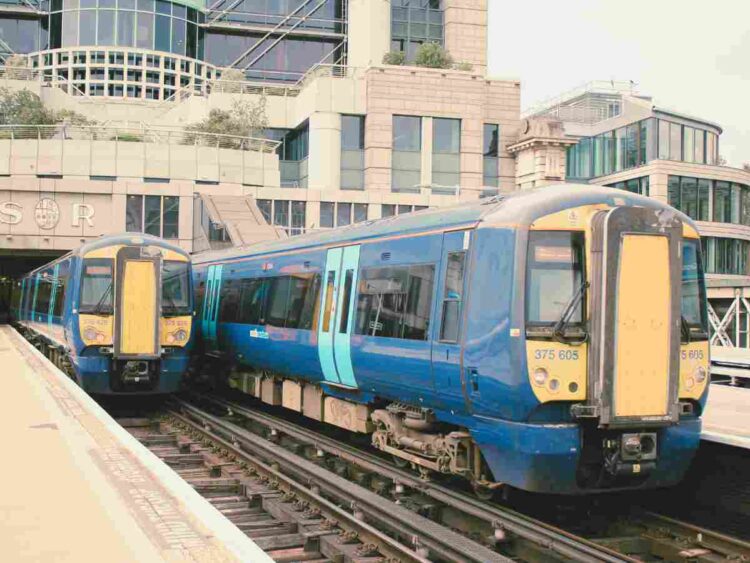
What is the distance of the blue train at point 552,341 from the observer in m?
8.52

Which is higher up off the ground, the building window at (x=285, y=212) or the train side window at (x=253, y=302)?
the building window at (x=285, y=212)

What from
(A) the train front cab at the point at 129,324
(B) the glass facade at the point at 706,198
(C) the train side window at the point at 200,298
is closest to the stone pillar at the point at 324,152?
(B) the glass facade at the point at 706,198

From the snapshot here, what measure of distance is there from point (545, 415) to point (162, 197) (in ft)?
102

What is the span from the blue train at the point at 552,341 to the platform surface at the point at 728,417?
1.92ft

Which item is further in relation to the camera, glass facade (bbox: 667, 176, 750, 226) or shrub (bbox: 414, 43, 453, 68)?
glass facade (bbox: 667, 176, 750, 226)

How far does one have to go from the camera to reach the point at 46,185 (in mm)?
36000

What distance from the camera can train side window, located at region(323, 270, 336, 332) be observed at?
12.8 m

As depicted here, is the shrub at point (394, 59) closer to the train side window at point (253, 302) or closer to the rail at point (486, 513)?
the train side window at point (253, 302)

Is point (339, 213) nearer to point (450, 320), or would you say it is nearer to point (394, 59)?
point (394, 59)

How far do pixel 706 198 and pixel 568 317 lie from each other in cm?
5406

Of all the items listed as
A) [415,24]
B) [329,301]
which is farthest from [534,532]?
[415,24]

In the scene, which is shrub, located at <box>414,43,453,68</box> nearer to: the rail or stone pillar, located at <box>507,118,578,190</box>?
stone pillar, located at <box>507,118,578,190</box>

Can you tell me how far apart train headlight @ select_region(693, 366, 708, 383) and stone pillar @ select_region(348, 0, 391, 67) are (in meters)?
55.9

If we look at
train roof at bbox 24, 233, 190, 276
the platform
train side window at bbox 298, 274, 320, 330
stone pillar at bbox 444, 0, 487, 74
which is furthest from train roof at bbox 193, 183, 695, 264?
stone pillar at bbox 444, 0, 487, 74
